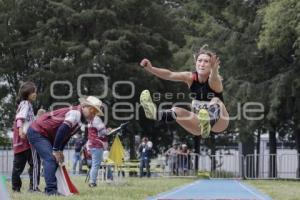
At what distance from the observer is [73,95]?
30.8 m

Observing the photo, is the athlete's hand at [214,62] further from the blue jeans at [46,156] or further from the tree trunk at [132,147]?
the tree trunk at [132,147]

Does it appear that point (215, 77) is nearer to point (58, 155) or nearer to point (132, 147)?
point (58, 155)

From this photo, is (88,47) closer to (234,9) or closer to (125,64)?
(125,64)

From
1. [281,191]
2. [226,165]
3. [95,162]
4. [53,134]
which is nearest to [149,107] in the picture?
[53,134]

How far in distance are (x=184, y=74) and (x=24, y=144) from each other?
3099 mm

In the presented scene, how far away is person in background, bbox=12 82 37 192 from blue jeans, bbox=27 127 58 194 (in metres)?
0.48

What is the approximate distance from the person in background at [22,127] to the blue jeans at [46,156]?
0.48 m

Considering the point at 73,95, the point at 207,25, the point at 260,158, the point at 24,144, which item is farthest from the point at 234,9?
the point at 24,144

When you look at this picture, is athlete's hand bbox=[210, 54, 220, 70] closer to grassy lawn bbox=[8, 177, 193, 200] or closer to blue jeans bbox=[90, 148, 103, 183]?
grassy lawn bbox=[8, 177, 193, 200]

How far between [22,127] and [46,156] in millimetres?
879

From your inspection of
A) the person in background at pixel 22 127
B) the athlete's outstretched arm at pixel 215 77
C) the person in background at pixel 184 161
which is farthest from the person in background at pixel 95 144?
the person in background at pixel 184 161

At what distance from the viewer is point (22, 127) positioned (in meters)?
10.6

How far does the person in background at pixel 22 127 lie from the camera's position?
1066 cm

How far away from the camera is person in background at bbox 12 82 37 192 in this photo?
420 inches
